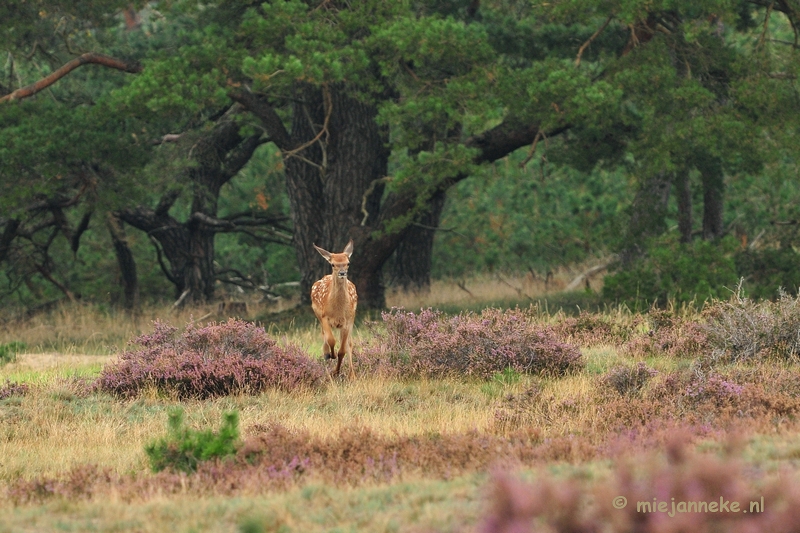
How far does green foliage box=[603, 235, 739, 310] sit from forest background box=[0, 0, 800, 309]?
0.04 meters

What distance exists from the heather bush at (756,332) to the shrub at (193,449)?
5.35 metres

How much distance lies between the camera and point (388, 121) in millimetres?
17969

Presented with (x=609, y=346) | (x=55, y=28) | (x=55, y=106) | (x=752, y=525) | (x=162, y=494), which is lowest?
(x=609, y=346)

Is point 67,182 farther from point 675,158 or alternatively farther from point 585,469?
point 585,469

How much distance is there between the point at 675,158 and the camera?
17.4 m

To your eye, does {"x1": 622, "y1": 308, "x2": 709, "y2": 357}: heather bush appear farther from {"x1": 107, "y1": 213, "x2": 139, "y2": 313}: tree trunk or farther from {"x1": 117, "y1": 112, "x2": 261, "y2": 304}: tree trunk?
{"x1": 107, "y1": 213, "x2": 139, "y2": 313}: tree trunk

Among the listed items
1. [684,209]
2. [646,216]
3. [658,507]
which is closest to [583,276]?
[684,209]

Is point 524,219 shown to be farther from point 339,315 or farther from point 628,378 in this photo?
point 628,378

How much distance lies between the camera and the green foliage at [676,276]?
55.3ft

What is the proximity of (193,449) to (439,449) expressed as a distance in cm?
163

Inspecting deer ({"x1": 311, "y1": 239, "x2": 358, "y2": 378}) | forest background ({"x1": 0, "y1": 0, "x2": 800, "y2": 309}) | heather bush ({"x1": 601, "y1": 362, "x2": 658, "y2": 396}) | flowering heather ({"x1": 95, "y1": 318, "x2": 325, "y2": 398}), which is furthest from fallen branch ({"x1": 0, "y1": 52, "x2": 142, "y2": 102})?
heather bush ({"x1": 601, "y1": 362, "x2": 658, "y2": 396})

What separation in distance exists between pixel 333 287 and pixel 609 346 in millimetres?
3387

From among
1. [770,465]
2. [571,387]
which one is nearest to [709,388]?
[571,387]

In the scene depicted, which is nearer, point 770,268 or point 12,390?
point 12,390
